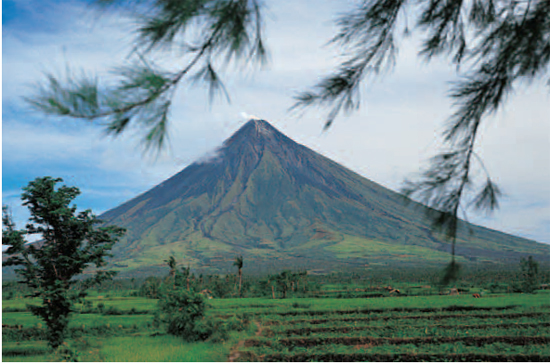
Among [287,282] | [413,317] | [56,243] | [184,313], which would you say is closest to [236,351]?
[184,313]

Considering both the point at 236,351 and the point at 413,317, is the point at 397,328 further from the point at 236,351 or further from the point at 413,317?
the point at 236,351

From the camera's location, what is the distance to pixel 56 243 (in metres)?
7.72

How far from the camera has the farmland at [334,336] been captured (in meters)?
9.64

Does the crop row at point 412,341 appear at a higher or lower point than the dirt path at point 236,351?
higher

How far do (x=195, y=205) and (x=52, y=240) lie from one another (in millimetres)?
83424

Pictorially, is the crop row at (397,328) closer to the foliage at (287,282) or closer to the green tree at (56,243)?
the green tree at (56,243)

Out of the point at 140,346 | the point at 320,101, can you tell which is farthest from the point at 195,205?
the point at 320,101

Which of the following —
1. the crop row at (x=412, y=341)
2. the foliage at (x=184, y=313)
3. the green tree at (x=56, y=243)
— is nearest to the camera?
the green tree at (x=56, y=243)

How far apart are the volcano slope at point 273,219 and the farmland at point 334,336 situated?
40763 millimetres

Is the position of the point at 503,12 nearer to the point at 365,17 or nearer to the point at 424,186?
the point at 365,17

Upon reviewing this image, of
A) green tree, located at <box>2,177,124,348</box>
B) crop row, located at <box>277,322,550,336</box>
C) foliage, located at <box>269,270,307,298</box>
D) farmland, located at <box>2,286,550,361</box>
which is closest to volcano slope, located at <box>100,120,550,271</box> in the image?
foliage, located at <box>269,270,307,298</box>

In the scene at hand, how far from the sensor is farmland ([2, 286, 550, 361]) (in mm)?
9641

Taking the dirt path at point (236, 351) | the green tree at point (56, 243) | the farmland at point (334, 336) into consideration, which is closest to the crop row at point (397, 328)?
the farmland at point (334, 336)

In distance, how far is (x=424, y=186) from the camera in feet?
6.72
